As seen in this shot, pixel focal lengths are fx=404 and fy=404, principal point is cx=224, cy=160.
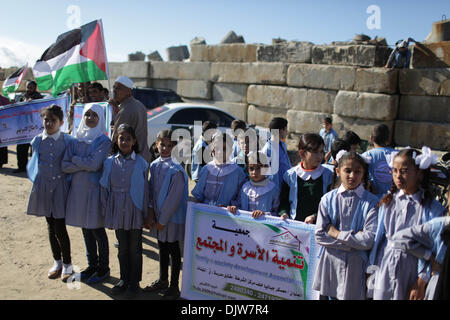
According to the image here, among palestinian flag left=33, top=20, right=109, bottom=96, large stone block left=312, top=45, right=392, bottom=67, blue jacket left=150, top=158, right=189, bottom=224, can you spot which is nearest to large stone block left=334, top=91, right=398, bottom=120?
A: large stone block left=312, top=45, right=392, bottom=67

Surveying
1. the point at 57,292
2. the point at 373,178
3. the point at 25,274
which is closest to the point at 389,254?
the point at 373,178

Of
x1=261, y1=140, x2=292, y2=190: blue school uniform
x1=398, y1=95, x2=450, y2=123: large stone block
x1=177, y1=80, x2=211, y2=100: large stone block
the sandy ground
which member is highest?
x1=177, y1=80, x2=211, y2=100: large stone block

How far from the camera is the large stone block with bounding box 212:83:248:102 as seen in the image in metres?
13.8

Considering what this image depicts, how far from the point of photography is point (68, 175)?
436cm

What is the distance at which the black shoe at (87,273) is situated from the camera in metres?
4.44

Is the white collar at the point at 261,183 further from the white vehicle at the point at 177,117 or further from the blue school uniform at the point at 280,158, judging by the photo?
the white vehicle at the point at 177,117

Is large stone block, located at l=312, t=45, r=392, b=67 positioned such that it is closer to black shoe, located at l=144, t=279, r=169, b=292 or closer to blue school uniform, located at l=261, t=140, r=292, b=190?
blue school uniform, located at l=261, t=140, r=292, b=190

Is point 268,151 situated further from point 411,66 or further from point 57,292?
point 411,66

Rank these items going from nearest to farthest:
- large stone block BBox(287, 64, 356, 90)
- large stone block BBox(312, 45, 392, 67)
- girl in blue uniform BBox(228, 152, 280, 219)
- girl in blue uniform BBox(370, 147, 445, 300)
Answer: girl in blue uniform BBox(370, 147, 445, 300) < girl in blue uniform BBox(228, 152, 280, 219) < large stone block BBox(312, 45, 392, 67) < large stone block BBox(287, 64, 356, 90)

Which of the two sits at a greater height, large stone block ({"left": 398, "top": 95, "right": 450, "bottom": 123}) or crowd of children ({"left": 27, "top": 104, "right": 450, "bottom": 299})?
large stone block ({"left": 398, "top": 95, "right": 450, "bottom": 123})

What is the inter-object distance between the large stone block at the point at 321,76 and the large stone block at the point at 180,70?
342 cm

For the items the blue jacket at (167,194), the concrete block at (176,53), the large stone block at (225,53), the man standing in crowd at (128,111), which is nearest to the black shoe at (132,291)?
the blue jacket at (167,194)

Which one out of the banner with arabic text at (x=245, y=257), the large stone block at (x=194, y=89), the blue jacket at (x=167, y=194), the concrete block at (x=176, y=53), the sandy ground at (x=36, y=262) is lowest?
the sandy ground at (x=36, y=262)
